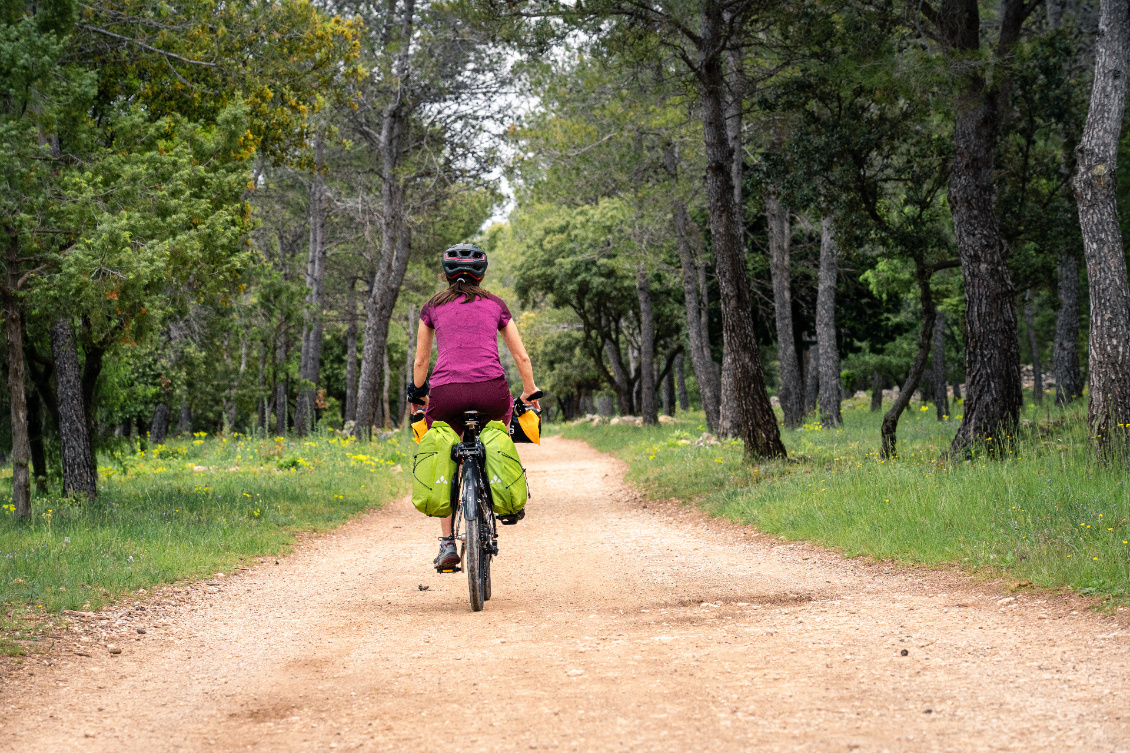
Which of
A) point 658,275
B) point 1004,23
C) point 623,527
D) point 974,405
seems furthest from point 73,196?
point 658,275

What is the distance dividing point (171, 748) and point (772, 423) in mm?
11337

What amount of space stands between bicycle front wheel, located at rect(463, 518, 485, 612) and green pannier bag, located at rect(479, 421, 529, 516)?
210 mm

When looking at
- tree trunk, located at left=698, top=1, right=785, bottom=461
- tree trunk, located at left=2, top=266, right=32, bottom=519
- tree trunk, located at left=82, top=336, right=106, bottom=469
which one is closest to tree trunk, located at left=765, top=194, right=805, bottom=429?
tree trunk, located at left=698, top=1, right=785, bottom=461

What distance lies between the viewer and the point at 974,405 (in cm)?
1187

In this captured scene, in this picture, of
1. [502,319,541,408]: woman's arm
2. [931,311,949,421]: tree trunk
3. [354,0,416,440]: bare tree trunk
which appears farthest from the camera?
[931,311,949,421]: tree trunk

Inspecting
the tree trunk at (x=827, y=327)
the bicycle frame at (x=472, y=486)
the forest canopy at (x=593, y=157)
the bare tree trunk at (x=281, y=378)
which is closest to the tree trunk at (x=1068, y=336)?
the forest canopy at (x=593, y=157)

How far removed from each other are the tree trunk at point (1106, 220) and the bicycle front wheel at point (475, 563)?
288 inches

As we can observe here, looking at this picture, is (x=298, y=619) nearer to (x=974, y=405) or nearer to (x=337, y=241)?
(x=974, y=405)

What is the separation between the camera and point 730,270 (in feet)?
46.4

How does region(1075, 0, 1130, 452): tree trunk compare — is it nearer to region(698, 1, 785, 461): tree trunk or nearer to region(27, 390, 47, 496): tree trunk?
region(698, 1, 785, 461): tree trunk

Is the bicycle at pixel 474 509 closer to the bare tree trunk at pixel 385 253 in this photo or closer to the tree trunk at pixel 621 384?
the bare tree trunk at pixel 385 253

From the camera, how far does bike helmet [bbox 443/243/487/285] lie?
21.0ft

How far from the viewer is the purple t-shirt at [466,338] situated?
20.1 ft

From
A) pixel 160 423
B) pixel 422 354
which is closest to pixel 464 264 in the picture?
pixel 422 354
